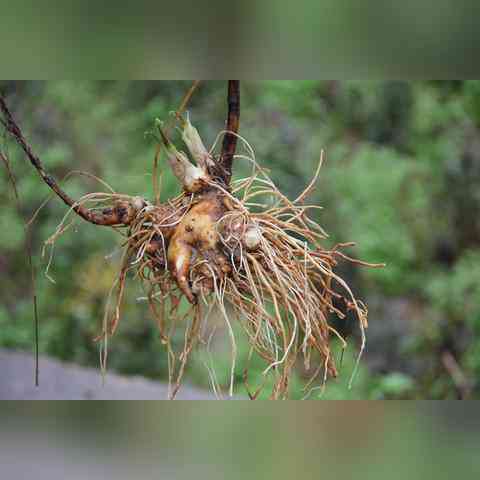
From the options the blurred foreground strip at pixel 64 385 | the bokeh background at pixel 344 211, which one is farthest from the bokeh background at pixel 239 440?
the bokeh background at pixel 344 211

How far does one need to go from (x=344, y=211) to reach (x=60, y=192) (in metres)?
2.38

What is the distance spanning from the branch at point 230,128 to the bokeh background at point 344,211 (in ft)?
6.49

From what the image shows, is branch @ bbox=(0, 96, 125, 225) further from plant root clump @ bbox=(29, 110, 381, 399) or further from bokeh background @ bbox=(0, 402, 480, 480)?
bokeh background @ bbox=(0, 402, 480, 480)

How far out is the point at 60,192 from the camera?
3.84ft

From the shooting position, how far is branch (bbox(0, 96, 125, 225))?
45.6 inches

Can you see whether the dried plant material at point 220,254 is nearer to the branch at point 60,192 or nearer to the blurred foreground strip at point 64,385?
the branch at point 60,192

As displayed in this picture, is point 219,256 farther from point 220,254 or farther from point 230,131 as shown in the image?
point 230,131

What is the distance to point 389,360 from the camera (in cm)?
374

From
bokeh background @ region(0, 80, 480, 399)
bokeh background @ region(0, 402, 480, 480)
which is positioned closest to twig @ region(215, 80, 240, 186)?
bokeh background @ region(0, 402, 480, 480)

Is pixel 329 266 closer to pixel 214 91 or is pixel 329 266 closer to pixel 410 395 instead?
pixel 214 91

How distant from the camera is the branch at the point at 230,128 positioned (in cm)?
111

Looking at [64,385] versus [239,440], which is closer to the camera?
[239,440]

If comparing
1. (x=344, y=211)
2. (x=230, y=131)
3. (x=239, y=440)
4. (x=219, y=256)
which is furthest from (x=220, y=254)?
(x=344, y=211)
